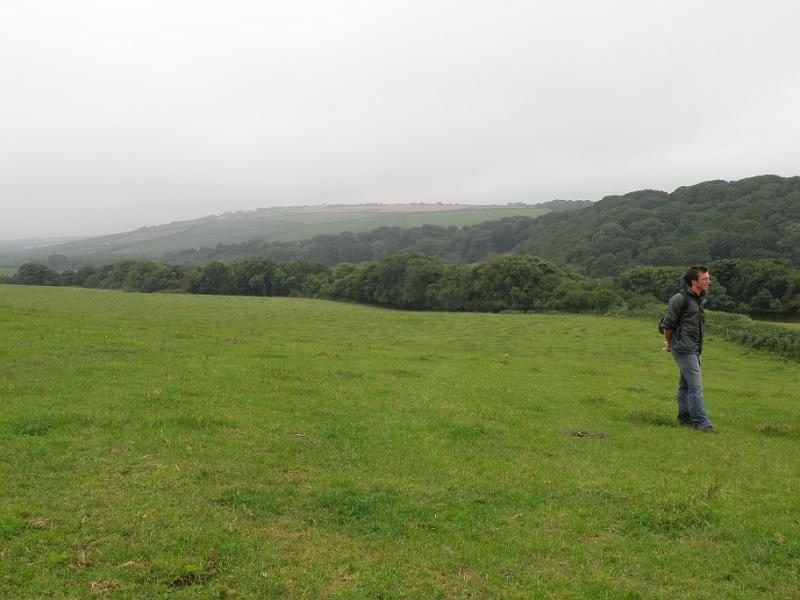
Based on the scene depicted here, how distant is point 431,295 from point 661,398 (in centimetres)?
6218

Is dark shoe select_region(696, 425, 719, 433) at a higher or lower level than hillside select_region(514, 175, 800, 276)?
lower

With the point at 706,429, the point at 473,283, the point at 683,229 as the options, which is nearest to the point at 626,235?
the point at 683,229

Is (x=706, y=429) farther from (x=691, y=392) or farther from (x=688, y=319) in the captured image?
(x=688, y=319)

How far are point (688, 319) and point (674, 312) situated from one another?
0.35 meters

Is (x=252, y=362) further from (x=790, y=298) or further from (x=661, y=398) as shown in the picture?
(x=790, y=298)

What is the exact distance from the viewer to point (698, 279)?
1151 centimetres

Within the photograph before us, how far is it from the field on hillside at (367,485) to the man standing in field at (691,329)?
0.83 m

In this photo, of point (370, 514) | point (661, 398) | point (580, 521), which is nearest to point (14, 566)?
point (370, 514)

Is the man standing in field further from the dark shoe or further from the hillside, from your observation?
the hillside

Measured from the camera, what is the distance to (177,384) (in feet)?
43.2

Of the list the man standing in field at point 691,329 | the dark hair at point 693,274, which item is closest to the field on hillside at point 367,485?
the man standing in field at point 691,329

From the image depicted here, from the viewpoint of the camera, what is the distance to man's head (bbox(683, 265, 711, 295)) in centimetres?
1150

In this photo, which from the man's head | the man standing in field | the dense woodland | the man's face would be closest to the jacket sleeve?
the man standing in field

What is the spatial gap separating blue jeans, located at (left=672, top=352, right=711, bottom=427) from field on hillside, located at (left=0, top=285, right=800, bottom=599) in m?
0.51
